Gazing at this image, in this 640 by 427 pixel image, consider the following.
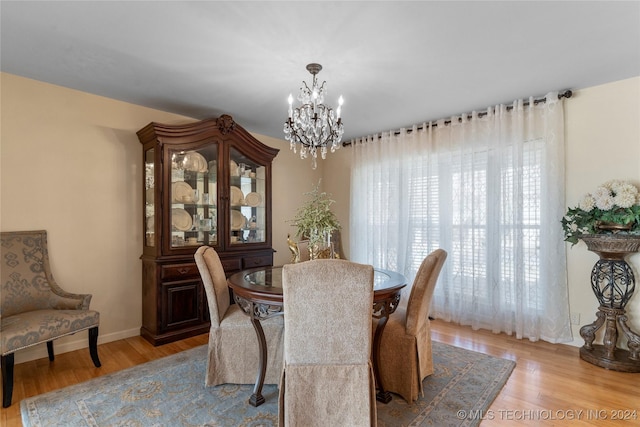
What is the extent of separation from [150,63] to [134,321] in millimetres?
2534

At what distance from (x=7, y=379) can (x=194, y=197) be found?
76.8 inches

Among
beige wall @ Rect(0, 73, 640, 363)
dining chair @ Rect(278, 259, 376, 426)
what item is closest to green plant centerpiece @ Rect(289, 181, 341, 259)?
dining chair @ Rect(278, 259, 376, 426)

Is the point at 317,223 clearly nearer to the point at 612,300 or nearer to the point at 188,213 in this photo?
the point at 188,213

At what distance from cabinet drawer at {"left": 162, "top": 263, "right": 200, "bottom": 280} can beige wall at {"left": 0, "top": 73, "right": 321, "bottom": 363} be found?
0.48 m

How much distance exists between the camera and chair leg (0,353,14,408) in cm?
199

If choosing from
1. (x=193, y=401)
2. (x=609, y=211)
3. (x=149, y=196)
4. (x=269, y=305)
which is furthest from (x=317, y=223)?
(x=609, y=211)

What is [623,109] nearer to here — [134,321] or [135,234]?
[135,234]

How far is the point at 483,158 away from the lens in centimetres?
343

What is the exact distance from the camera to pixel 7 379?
6.58 feet

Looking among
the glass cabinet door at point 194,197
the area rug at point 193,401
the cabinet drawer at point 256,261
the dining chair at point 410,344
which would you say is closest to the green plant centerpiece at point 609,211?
the area rug at point 193,401

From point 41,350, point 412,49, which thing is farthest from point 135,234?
point 412,49

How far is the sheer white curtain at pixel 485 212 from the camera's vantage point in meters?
2.98

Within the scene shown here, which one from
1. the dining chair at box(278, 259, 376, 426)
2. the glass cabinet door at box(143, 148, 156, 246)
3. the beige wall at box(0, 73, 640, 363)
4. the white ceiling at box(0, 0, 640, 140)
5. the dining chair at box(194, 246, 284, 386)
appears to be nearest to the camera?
the dining chair at box(278, 259, 376, 426)

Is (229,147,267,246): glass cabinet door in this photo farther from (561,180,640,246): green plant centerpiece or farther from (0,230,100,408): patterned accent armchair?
(561,180,640,246): green plant centerpiece
